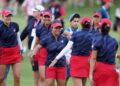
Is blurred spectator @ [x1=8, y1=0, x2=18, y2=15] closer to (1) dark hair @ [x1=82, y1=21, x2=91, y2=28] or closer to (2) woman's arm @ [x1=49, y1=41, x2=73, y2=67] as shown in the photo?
(1) dark hair @ [x1=82, y1=21, x2=91, y2=28]

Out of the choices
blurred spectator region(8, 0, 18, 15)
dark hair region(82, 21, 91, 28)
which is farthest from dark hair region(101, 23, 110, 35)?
blurred spectator region(8, 0, 18, 15)

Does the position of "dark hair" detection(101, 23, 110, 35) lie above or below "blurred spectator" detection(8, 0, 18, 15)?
above

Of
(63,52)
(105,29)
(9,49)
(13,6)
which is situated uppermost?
(105,29)

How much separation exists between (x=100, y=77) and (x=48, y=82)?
174 centimetres

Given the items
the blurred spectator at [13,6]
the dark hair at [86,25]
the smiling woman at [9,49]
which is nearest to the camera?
the dark hair at [86,25]

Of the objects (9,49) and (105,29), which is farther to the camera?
(9,49)

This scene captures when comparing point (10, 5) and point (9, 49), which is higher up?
point (9, 49)

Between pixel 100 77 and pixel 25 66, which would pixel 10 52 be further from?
pixel 25 66

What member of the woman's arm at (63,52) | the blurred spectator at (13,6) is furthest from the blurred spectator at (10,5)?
the woman's arm at (63,52)

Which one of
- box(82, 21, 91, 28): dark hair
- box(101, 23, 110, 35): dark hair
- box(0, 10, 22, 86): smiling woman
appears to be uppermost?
box(101, 23, 110, 35): dark hair

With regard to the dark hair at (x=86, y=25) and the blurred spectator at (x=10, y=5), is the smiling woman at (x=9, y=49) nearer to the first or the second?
the dark hair at (x=86, y=25)

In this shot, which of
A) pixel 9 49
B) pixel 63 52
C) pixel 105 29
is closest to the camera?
pixel 105 29

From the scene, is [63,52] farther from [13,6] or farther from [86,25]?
[13,6]

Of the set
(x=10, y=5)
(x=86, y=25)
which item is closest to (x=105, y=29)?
(x=86, y=25)
